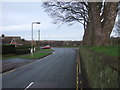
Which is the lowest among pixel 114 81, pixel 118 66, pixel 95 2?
pixel 114 81

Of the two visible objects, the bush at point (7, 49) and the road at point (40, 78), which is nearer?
the road at point (40, 78)

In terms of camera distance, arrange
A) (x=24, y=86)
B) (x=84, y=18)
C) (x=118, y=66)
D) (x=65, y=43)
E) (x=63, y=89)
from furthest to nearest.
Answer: (x=65, y=43) → (x=84, y=18) → (x=24, y=86) → (x=63, y=89) → (x=118, y=66)

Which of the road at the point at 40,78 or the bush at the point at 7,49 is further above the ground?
the bush at the point at 7,49

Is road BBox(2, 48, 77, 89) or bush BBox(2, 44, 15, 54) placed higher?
bush BBox(2, 44, 15, 54)

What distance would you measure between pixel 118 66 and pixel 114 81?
0.43 meters

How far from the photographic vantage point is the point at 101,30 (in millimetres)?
15094

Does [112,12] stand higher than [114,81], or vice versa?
[112,12]

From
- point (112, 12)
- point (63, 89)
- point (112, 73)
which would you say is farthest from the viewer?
point (112, 12)

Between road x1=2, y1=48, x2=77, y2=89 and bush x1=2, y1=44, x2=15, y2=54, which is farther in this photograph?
bush x1=2, y1=44, x2=15, y2=54

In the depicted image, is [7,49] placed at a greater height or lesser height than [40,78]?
greater

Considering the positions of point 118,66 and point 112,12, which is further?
point 112,12

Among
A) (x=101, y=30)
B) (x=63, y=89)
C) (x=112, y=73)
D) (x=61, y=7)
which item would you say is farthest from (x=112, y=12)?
(x=61, y=7)

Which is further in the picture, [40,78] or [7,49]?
[7,49]

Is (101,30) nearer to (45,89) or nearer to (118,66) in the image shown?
(45,89)
